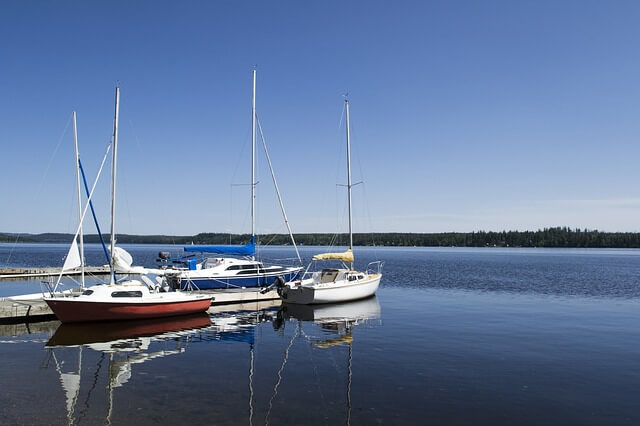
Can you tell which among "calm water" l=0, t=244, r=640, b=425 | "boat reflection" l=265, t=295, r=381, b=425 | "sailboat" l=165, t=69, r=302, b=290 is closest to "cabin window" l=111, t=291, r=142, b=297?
"calm water" l=0, t=244, r=640, b=425

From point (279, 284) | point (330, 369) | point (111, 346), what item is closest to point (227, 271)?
point (279, 284)

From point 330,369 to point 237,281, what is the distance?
19187 millimetres

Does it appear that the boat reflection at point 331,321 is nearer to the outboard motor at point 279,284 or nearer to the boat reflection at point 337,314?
the boat reflection at point 337,314

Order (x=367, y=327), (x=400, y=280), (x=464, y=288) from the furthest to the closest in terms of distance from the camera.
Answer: (x=400, y=280) < (x=464, y=288) < (x=367, y=327)

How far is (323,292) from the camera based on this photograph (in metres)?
34.1

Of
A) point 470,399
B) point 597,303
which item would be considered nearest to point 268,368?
point 470,399

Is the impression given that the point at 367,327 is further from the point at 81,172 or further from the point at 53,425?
the point at 81,172

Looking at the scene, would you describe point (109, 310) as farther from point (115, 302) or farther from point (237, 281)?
point (237, 281)

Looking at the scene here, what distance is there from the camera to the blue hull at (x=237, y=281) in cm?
3381

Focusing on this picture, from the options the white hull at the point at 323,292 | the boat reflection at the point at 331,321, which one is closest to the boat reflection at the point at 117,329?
the boat reflection at the point at 331,321

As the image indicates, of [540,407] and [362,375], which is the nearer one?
[540,407]

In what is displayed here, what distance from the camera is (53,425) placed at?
1155 cm

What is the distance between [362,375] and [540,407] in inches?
227

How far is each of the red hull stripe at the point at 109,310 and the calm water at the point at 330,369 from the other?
953mm
